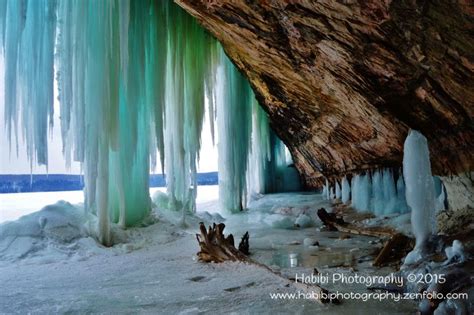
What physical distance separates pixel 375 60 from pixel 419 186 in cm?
139

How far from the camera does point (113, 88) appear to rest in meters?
4.97

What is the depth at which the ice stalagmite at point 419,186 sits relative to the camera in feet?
11.2

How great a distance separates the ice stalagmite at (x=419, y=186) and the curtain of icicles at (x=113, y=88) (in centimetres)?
371

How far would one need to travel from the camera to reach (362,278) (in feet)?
9.27

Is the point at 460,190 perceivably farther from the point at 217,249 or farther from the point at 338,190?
the point at 338,190

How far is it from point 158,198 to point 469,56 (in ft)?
21.8

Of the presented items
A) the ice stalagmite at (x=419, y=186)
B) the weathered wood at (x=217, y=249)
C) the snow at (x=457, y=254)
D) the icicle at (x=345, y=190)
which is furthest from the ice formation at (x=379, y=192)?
the snow at (x=457, y=254)

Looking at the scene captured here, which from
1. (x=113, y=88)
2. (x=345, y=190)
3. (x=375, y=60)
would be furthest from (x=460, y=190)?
(x=345, y=190)

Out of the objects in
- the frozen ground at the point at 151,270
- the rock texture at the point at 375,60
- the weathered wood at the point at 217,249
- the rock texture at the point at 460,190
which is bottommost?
the frozen ground at the point at 151,270

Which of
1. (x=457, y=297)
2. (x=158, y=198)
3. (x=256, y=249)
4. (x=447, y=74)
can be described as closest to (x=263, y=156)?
(x=158, y=198)

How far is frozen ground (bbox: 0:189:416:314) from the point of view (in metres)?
2.41

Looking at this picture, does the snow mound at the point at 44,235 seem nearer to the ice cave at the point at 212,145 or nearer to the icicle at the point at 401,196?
the ice cave at the point at 212,145

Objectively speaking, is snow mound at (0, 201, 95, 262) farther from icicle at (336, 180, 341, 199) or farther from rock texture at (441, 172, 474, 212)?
icicle at (336, 180, 341, 199)

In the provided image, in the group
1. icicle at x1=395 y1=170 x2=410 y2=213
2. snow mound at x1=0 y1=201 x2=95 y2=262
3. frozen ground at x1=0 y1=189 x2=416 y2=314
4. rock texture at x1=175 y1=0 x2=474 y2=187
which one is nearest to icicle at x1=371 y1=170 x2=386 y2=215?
icicle at x1=395 y1=170 x2=410 y2=213
